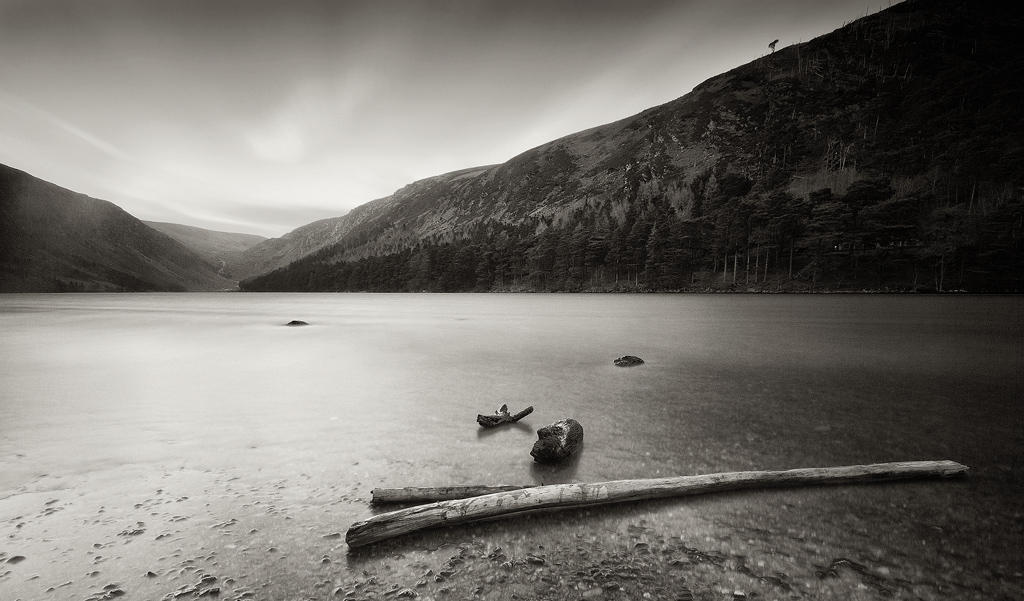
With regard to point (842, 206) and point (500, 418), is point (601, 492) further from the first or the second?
point (842, 206)

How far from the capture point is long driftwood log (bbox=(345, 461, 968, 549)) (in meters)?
5.42

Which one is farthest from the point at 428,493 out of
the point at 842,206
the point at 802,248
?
the point at 842,206

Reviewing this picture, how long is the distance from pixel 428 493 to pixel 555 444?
2.87 meters

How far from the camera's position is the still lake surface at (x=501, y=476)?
4.77 meters

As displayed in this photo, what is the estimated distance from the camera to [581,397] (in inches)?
543

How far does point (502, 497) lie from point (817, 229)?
13273cm

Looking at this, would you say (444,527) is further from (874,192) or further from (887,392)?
(874,192)

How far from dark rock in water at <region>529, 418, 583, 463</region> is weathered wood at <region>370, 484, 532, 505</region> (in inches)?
73.3

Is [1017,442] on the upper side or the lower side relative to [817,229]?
lower

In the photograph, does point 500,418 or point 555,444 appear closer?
point 555,444

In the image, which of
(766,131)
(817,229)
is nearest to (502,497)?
(817,229)

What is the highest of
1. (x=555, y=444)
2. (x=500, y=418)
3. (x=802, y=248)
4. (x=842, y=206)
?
(x=842, y=206)

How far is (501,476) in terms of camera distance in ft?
25.5

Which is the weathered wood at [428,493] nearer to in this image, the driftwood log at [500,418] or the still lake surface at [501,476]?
the still lake surface at [501,476]
